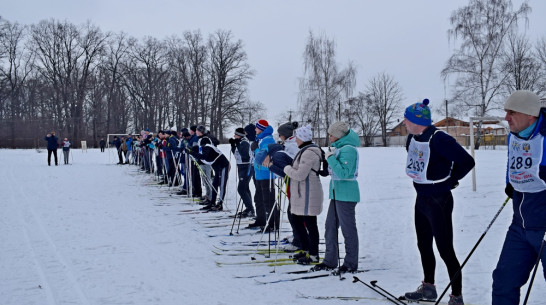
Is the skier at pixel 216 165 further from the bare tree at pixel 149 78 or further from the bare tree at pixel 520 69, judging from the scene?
the bare tree at pixel 149 78

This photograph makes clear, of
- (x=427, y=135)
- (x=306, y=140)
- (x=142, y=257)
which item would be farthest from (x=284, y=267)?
(x=427, y=135)

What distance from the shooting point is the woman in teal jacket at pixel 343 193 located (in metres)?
5.20

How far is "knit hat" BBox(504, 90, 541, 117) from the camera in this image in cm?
315

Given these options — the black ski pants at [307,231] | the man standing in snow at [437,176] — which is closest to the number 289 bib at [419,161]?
the man standing in snow at [437,176]

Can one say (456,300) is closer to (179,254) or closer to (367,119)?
(179,254)

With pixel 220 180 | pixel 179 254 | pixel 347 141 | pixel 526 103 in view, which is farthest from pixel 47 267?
pixel 526 103

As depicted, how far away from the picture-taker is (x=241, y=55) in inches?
2136

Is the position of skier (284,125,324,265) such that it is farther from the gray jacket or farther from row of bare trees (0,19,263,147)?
row of bare trees (0,19,263,147)

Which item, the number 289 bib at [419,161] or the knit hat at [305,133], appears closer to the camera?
the number 289 bib at [419,161]

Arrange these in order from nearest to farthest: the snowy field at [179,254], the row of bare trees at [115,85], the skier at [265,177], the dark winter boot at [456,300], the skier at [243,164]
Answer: the dark winter boot at [456,300] < the snowy field at [179,254] < the skier at [265,177] < the skier at [243,164] < the row of bare trees at [115,85]

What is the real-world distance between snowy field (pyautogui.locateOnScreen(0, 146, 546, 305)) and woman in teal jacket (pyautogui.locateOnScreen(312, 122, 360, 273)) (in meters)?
0.33

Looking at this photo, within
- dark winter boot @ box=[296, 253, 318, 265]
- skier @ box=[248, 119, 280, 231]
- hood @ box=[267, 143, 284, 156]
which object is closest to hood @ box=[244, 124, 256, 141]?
skier @ box=[248, 119, 280, 231]

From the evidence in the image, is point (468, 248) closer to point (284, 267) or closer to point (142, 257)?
point (284, 267)

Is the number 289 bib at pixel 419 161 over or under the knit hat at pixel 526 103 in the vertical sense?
under
